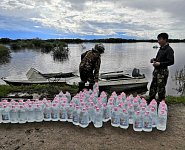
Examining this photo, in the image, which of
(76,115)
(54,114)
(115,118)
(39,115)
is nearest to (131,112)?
(115,118)

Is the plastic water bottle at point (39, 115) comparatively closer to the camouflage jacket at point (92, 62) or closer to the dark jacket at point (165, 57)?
the camouflage jacket at point (92, 62)

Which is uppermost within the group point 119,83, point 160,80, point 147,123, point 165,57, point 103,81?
point 165,57

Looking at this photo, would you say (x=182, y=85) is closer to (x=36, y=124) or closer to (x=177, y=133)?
(x=177, y=133)

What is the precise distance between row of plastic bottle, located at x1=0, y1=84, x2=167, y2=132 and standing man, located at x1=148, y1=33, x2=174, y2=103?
1.04 metres

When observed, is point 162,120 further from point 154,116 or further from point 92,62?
point 92,62

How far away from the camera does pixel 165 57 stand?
5.68m

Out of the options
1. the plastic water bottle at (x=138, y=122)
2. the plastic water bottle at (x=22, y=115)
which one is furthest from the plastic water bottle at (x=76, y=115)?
the plastic water bottle at (x=138, y=122)

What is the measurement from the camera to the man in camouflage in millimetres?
6041

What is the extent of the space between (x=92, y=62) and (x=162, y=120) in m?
2.49

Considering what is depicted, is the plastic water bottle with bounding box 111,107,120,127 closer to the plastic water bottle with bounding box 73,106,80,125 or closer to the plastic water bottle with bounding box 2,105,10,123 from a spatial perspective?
the plastic water bottle with bounding box 73,106,80,125

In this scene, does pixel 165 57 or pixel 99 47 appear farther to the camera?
pixel 99 47

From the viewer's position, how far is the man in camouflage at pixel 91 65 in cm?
604

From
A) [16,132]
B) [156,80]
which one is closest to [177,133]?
[156,80]

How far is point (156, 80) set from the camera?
5.97 m
